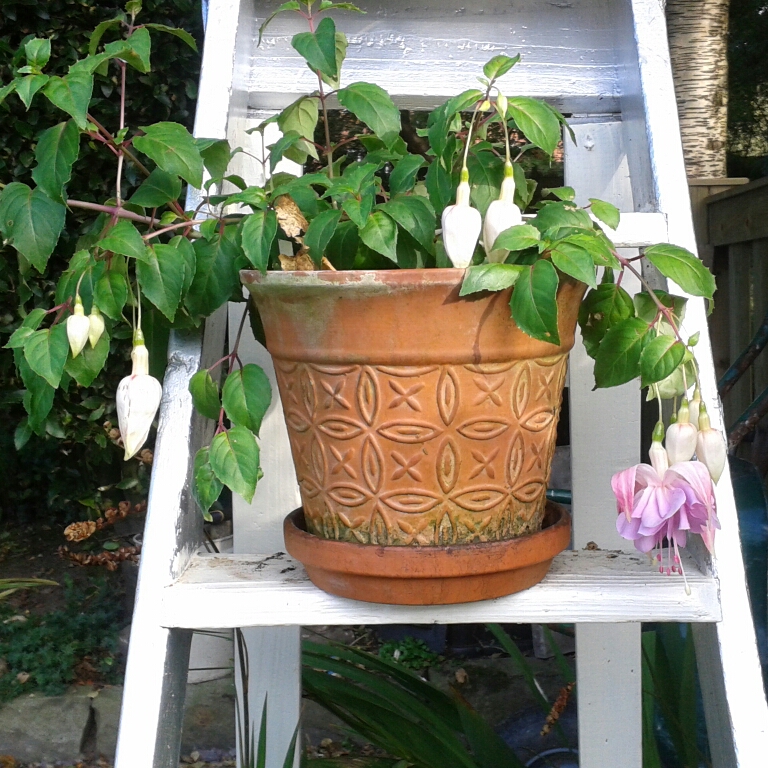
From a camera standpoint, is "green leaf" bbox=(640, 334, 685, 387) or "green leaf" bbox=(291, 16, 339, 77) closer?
"green leaf" bbox=(640, 334, 685, 387)

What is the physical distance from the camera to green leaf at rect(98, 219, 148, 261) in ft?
2.06

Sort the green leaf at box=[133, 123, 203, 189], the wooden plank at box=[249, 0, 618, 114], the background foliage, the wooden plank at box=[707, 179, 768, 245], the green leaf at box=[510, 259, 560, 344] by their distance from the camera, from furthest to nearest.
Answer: the wooden plank at box=[707, 179, 768, 245]
the background foliage
the wooden plank at box=[249, 0, 618, 114]
the green leaf at box=[133, 123, 203, 189]
the green leaf at box=[510, 259, 560, 344]

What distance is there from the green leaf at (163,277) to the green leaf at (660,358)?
0.36m

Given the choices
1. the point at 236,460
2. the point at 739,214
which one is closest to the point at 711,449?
the point at 236,460

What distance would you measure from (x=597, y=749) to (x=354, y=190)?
766 mm

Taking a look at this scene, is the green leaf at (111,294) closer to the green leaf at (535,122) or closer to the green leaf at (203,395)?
the green leaf at (203,395)

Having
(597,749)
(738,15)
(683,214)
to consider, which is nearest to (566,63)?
(683,214)

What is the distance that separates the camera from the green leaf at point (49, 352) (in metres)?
0.62

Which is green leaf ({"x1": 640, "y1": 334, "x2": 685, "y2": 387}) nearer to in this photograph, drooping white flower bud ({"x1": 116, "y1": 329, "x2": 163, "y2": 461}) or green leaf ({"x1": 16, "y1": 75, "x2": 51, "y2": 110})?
drooping white flower bud ({"x1": 116, "y1": 329, "x2": 163, "y2": 461})

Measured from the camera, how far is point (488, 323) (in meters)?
0.61

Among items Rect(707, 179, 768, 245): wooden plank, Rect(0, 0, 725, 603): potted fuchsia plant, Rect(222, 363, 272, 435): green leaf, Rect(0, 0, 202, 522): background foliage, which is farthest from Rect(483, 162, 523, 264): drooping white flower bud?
Rect(707, 179, 768, 245): wooden plank

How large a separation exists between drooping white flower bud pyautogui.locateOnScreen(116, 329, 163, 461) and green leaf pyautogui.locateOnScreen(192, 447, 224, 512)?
0.16 feet

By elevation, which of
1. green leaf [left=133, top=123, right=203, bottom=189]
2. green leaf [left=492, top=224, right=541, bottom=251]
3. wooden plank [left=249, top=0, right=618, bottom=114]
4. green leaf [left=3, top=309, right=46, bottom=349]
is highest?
wooden plank [left=249, top=0, right=618, bottom=114]

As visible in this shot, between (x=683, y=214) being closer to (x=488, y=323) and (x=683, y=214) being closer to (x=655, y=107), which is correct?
(x=655, y=107)
